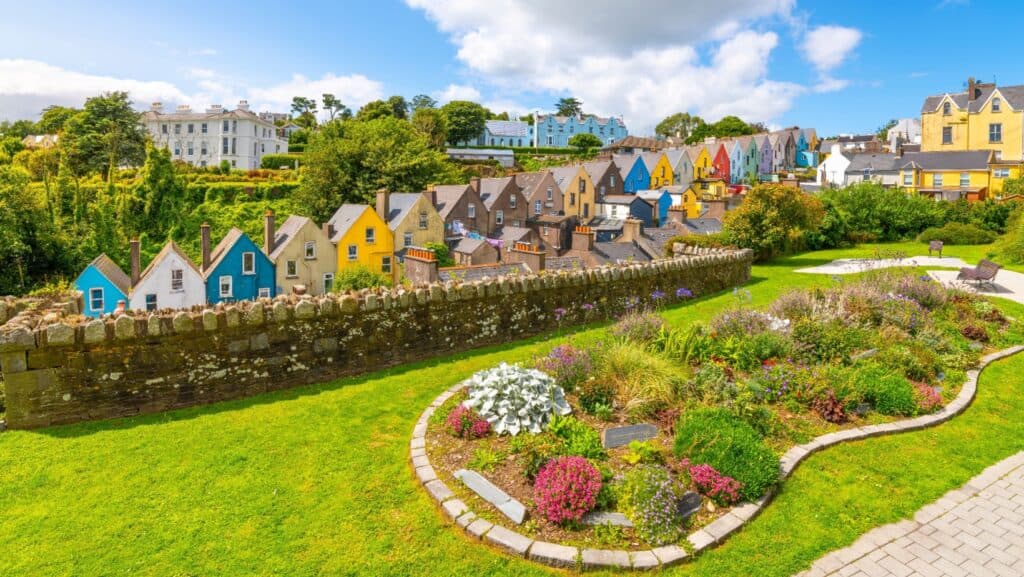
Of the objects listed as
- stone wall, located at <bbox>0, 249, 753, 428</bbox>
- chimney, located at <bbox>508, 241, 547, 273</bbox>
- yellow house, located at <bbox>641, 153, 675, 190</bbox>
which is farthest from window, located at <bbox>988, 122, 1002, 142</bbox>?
stone wall, located at <bbox>0, 249, 753, 428</bbox>

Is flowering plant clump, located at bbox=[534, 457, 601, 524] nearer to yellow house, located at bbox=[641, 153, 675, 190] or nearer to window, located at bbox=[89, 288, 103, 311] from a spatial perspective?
window, located at bbox=[89, 288, 103, 311]

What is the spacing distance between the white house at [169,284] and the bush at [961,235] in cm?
4423

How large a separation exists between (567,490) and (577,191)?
197ft

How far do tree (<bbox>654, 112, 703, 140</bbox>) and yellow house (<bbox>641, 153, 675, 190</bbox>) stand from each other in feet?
212

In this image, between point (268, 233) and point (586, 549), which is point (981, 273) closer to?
point (586, 549)

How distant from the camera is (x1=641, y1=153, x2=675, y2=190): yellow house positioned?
7450 cm

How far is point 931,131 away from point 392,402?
7510 cm

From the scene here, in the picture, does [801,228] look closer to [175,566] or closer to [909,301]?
[909,301]

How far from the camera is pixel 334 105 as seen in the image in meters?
126

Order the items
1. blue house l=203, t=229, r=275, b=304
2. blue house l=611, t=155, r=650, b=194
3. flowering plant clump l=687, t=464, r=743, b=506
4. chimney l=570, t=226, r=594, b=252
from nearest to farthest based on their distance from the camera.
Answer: flowering plant clump l=687, t=464, r=743, b=506
chimney l=570, t=226, r=594, b=252
blue house l=203, t=229, r=275, b=304
blue house l=611, t=155, r=650, b=194

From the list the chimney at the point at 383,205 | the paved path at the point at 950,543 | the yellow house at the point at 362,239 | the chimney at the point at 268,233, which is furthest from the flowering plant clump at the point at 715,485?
the chimney at the point at 383,205

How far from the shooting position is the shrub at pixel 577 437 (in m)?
7.20

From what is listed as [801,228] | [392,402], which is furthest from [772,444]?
[801,228]

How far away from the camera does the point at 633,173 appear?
72.3m
